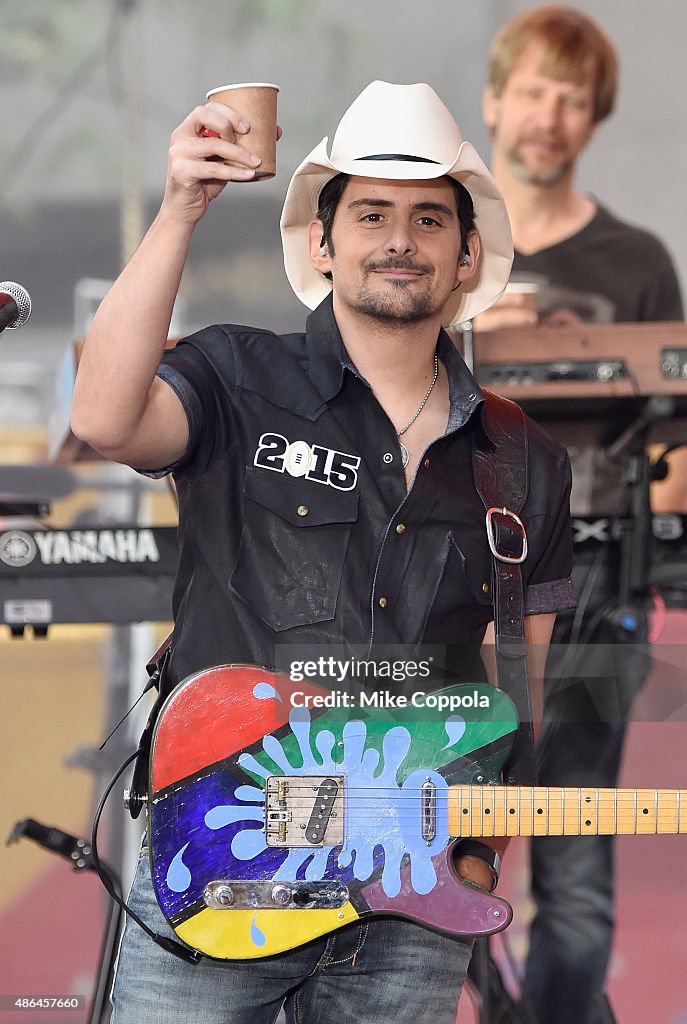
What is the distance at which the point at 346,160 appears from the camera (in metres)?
2.13

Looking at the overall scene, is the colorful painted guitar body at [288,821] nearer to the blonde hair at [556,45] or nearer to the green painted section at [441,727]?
the green painted section at [441,727]

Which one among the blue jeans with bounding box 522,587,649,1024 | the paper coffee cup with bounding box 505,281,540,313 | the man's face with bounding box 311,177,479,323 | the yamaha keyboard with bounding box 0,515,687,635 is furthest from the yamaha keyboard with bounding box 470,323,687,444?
the man's face with bounding box 311,177,479,323

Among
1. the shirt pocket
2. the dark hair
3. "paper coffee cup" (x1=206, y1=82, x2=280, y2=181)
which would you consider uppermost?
"paper coffee cup" (x1=206, y1=82, x2=280, y2=181)

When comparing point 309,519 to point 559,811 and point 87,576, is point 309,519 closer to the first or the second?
point 559,811

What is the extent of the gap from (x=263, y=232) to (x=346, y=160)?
1.63 meters

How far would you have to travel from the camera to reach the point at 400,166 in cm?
206

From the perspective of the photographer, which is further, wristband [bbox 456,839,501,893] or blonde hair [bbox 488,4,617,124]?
blonde hair [bbox 488,4,617,124]

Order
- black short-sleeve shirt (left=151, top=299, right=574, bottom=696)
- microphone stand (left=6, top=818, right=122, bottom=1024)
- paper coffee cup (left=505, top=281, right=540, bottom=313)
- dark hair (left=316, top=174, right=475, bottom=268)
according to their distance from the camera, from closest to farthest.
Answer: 1. black short-sleeve shirt (left=151, top=299, right=574, bottom=696)
2. dark hair (left=316, top=174, right=475, bottom=268)
3. microphone stand (left=6, top=818, right=122, bottom=1024)
4. paper coffee cup (left=505, top=281, right=540, bottom=313)

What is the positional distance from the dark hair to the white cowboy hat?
11 mm

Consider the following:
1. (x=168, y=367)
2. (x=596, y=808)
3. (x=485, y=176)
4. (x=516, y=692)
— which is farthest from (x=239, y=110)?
(x=596, y=808)

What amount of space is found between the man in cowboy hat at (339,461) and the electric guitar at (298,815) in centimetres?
5

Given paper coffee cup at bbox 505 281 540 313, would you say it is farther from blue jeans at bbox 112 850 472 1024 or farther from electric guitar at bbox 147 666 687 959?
blue jeans at bbox 112 850 472 1024

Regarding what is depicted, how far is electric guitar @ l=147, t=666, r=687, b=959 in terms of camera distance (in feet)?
5.87

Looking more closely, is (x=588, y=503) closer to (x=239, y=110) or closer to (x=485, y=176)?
(x=485, y=176)
